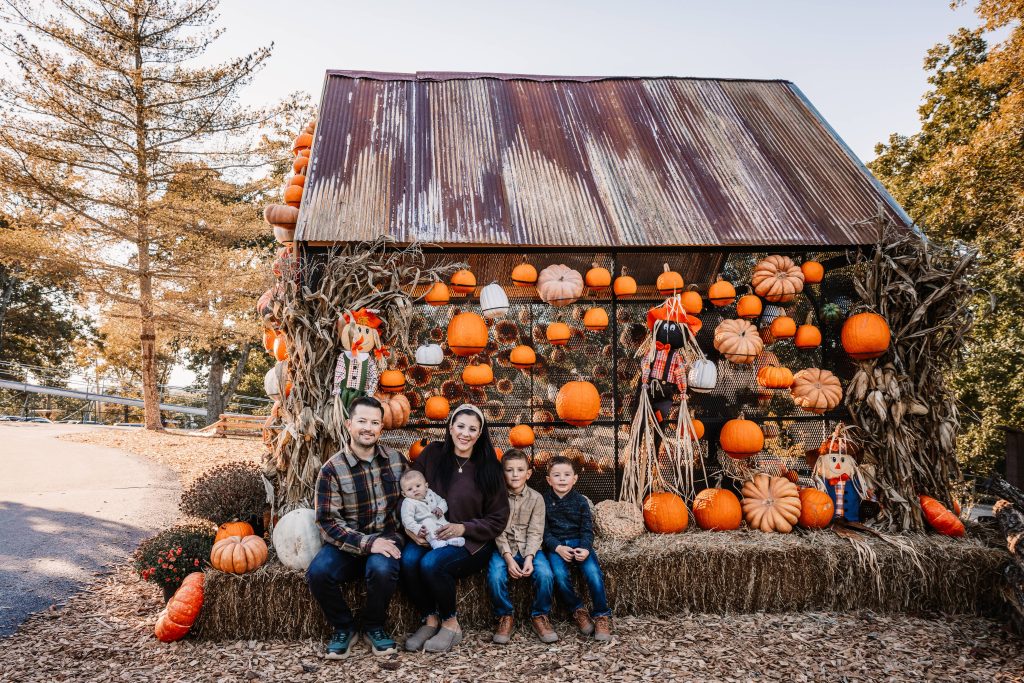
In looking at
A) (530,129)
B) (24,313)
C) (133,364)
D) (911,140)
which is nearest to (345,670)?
(530,129)

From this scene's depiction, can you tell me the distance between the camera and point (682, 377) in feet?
17.1

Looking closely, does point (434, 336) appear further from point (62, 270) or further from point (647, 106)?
point (62, 270)

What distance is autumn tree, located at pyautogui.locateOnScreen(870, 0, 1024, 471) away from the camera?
37.2 ft

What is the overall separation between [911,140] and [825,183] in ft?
47.8

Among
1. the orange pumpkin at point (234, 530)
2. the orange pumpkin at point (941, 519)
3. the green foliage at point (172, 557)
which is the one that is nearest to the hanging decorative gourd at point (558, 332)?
the orange pumpkin at point (234, 530)

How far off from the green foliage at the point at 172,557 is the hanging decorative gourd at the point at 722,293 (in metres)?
4.90

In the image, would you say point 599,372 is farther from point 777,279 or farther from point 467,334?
point 777,279

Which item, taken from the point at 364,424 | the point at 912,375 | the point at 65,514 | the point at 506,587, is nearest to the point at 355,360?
the point at 364,424

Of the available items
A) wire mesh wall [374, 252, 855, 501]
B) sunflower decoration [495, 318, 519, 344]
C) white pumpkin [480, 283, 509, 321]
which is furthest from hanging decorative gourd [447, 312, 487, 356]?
sunflower decoration [495, 318, 519, 344]

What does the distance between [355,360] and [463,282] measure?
4.04 feet

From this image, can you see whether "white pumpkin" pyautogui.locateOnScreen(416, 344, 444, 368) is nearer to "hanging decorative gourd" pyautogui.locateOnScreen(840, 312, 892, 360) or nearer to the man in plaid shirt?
the man in plaid shirt

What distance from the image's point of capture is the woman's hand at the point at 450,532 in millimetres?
3863

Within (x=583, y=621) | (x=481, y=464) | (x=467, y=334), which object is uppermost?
(x=467, y=334)

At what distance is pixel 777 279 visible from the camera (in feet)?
17.7
